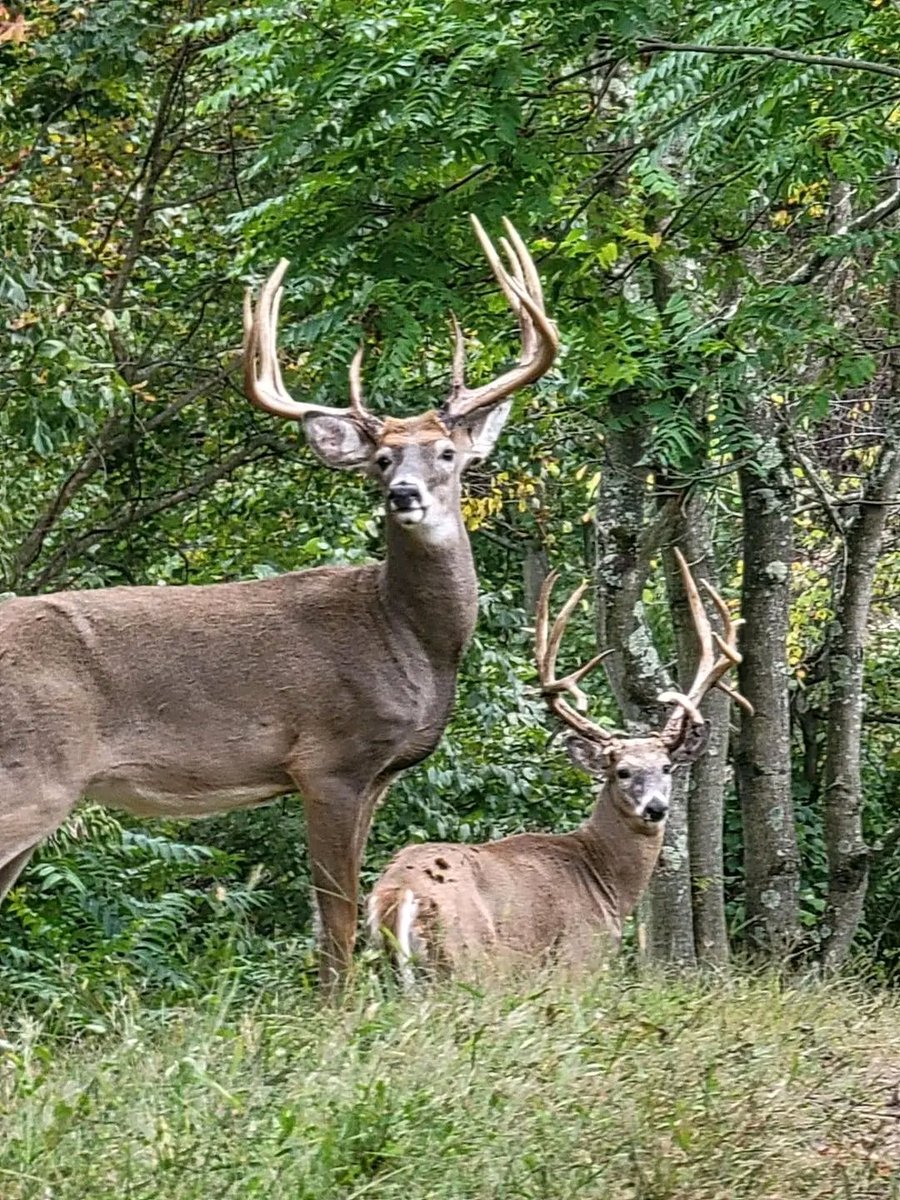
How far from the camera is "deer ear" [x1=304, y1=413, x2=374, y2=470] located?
312 inches

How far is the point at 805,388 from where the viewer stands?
888 centimetres

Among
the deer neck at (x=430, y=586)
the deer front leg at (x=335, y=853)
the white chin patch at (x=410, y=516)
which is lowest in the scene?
the deer front leg at (x=335, y=853)

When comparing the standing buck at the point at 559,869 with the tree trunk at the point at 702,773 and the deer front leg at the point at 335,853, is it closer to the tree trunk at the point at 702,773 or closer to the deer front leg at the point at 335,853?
the deer front leg at the point at 335,853

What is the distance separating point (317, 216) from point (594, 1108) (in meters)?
4.28

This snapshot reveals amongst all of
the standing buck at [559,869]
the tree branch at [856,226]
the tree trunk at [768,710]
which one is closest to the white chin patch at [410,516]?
the standing buck at [559,869]

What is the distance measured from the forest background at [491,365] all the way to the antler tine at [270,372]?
21 cm

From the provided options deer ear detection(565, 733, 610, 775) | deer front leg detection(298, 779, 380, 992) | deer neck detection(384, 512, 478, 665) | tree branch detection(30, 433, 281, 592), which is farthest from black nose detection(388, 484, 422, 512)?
tree branch detection(30, 433, 281, 592)

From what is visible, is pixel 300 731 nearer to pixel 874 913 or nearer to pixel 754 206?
pixel 754 206

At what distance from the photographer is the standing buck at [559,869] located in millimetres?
7699

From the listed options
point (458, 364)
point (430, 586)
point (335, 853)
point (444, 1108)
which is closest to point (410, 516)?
point (430, 586)

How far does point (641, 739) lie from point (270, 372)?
2.56 meters

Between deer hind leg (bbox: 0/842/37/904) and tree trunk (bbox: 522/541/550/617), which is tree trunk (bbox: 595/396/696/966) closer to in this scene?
deer hind leg (bbox: 0/842/37/904)

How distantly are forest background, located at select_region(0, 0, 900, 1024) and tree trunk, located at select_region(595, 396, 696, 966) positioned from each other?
21 mm

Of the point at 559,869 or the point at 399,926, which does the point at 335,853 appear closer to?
the point at 399,926
